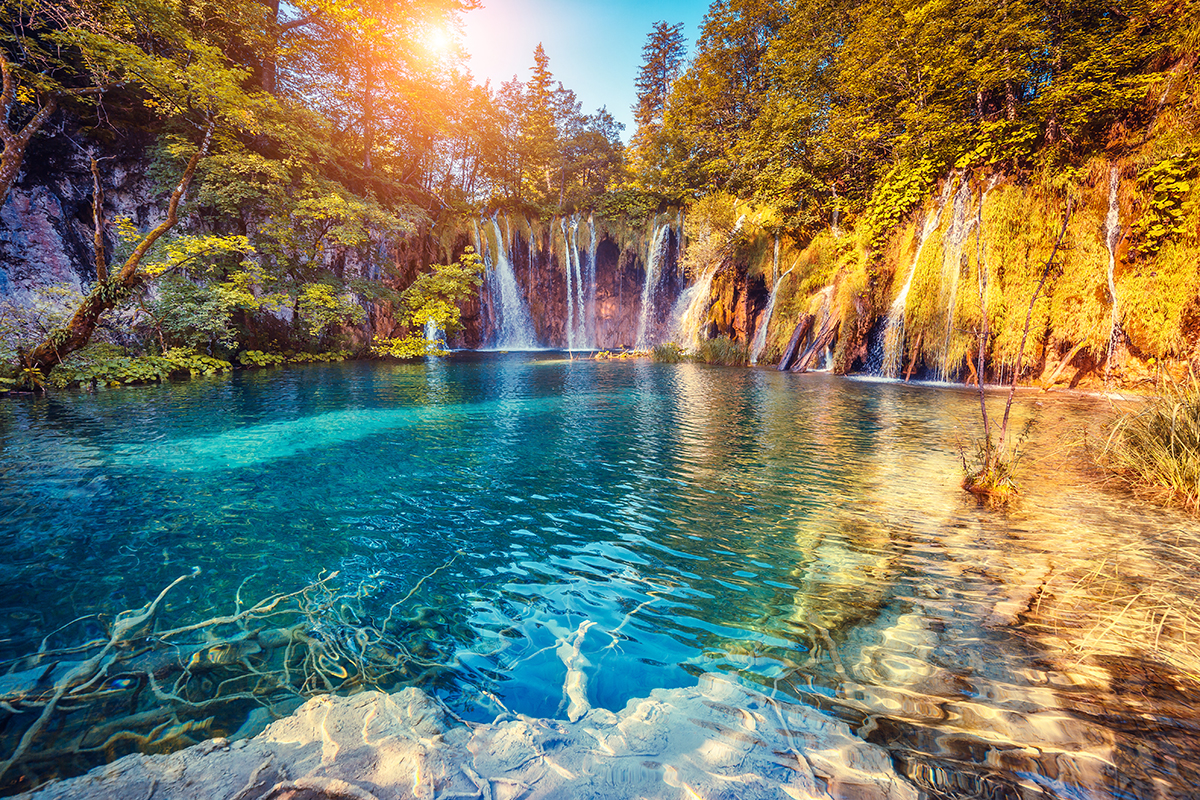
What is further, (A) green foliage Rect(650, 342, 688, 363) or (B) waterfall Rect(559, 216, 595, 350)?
(B) waterfall Rect(559, 216, 595, 350)

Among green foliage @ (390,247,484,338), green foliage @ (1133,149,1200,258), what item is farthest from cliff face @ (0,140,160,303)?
green foliage @ (1133,149,1200,258)

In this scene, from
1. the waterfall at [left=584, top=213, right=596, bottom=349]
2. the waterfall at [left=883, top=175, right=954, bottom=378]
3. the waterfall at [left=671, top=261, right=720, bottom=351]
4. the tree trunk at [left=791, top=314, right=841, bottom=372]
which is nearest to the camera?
the waterfall at [left=883, top=175, right=954, bottom=378]

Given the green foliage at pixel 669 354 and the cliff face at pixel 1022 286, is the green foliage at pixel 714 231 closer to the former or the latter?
the green foliage at pixel 669 354

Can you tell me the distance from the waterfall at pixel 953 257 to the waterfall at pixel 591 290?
22738mm

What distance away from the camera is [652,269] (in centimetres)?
3012

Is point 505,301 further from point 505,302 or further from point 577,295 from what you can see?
point 577,295

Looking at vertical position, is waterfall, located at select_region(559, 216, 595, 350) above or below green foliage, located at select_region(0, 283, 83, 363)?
above

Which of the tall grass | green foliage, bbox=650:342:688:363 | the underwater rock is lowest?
the underwater rock

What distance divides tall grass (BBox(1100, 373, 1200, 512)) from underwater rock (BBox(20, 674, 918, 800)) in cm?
486

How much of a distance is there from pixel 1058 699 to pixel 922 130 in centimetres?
1854

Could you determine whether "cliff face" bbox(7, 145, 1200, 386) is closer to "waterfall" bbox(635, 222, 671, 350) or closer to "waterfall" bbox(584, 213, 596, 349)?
"waterfall" bbox(635, 222, 671, 350)

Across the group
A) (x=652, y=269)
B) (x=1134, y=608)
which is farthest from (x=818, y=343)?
(x=652, y=269)

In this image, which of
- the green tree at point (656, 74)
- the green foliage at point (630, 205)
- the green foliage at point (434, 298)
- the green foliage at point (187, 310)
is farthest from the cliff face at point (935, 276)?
the green tree at point (656, 74)

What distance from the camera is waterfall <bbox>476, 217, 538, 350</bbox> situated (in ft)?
99.1
